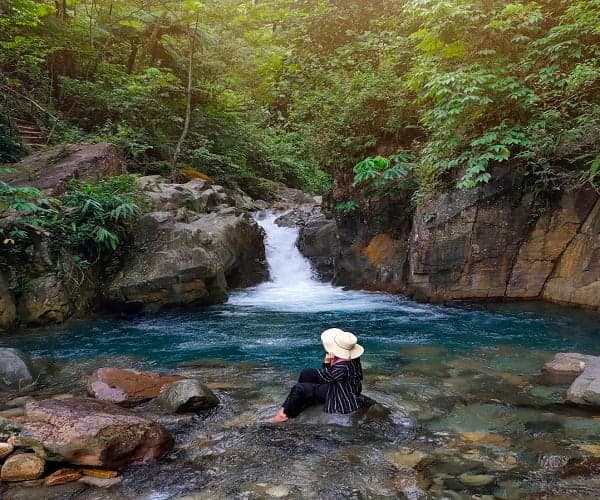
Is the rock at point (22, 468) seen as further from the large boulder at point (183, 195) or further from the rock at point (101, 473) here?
the large boulder at point (183, 195)

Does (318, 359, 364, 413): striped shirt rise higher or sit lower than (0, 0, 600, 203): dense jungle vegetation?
lower

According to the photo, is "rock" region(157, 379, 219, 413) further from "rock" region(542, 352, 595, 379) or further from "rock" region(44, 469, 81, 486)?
"rock" region(542, 352, 595, 379)

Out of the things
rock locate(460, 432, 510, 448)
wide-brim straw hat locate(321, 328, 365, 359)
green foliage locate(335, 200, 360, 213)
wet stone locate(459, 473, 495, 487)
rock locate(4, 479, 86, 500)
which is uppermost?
green foliage locate(335, 200, 360, 213)

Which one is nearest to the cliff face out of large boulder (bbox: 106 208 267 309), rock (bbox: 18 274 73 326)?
large boulder (bbox: 106 208 267 309)

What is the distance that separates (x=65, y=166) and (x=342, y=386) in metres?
9.79

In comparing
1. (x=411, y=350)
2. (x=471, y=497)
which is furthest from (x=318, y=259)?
(x=471, y=497)

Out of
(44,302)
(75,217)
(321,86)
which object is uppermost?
(321,86)

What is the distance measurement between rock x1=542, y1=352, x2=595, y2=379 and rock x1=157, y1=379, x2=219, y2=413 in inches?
164

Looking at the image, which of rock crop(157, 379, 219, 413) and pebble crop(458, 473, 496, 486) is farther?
rock crop(157, 379, 219, 413)

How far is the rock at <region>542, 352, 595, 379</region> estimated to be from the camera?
6246 mm

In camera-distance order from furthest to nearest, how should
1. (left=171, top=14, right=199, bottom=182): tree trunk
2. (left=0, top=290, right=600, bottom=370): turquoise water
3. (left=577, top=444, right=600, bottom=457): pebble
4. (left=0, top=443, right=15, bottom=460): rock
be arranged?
Answer: (left=171, top=14, right=199, bottom=182): tree trunk
(left=0, top=290, right=600, bottom=370): turquoise water
(left=577, top=444, right=600, bottom=457): pebble
(left=0, top=443, right=15, bottom=460): rock

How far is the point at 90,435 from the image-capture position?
13.3ft

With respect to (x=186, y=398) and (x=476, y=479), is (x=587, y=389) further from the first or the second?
(x=186, y=398)

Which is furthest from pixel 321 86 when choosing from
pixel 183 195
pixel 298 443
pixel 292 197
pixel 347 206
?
pixel 298 443
